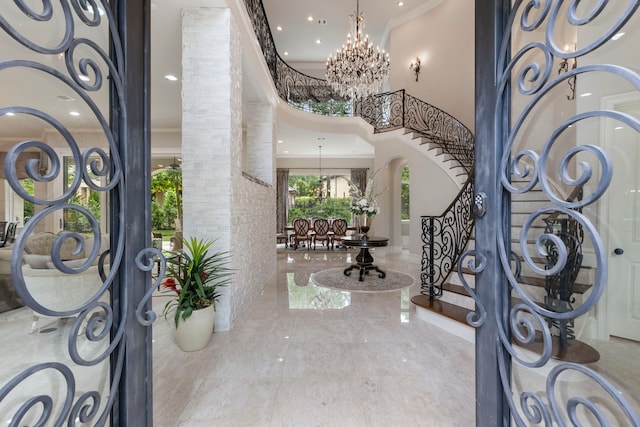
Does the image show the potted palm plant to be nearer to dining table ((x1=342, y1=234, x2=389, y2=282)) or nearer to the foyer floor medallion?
the foyer floor medallion

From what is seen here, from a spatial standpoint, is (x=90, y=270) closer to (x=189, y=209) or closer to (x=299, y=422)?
(x=299, y=422)

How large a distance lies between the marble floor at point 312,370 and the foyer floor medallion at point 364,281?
117 centimetres

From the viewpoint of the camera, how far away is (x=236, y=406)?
6.04 ft

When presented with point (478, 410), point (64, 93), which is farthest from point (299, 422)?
point (64, 93)

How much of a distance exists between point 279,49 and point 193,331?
9769mm

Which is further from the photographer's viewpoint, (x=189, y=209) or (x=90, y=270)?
(x=189, y=209)

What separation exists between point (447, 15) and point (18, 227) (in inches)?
363

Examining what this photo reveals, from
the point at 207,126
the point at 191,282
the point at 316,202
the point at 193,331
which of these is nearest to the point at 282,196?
the point at 316,202

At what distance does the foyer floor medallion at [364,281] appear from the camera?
187 inches

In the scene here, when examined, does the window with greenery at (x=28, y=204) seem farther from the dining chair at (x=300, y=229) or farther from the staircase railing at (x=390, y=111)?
the dining chair at (x=300, y=229)

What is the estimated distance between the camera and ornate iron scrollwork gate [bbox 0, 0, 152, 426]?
0.79m

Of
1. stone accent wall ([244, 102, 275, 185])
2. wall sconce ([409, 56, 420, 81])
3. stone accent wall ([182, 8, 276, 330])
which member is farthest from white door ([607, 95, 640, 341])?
wall sconce ([409, 56, 420, 81])

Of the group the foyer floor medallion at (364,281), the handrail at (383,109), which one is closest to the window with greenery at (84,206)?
the foyer floor medallion at (364,281)

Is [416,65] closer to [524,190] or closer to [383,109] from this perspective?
[383,109]
